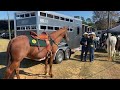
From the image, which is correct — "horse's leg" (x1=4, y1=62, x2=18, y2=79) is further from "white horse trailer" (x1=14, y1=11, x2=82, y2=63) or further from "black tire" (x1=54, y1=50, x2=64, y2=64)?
"black tire" (x1=54, y1=50, x2=64, y2=64)

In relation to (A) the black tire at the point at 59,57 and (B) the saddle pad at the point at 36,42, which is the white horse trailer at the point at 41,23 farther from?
(B) the saddle pad at the point at 36,42

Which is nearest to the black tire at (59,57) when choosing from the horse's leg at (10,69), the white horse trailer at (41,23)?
the white horse trailer at (41,23)

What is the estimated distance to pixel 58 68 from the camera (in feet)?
26.0

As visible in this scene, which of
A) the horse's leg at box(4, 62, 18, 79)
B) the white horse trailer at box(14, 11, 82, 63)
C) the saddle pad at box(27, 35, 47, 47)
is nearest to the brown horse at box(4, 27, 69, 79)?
the horse's leg at box(4, 62, 18, 79)

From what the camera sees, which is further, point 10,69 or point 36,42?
point 36,42

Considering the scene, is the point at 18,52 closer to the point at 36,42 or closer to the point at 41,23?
the point at 36,42

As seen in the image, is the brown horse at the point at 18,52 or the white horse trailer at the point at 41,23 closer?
the brown horse at the point at 18,52

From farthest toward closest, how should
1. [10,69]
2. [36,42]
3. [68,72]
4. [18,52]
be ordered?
[68,72] → [36,42] → [18,52] → [10,69]

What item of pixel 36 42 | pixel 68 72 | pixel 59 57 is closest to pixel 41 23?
pixel 36 42

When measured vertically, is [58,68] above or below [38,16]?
below
